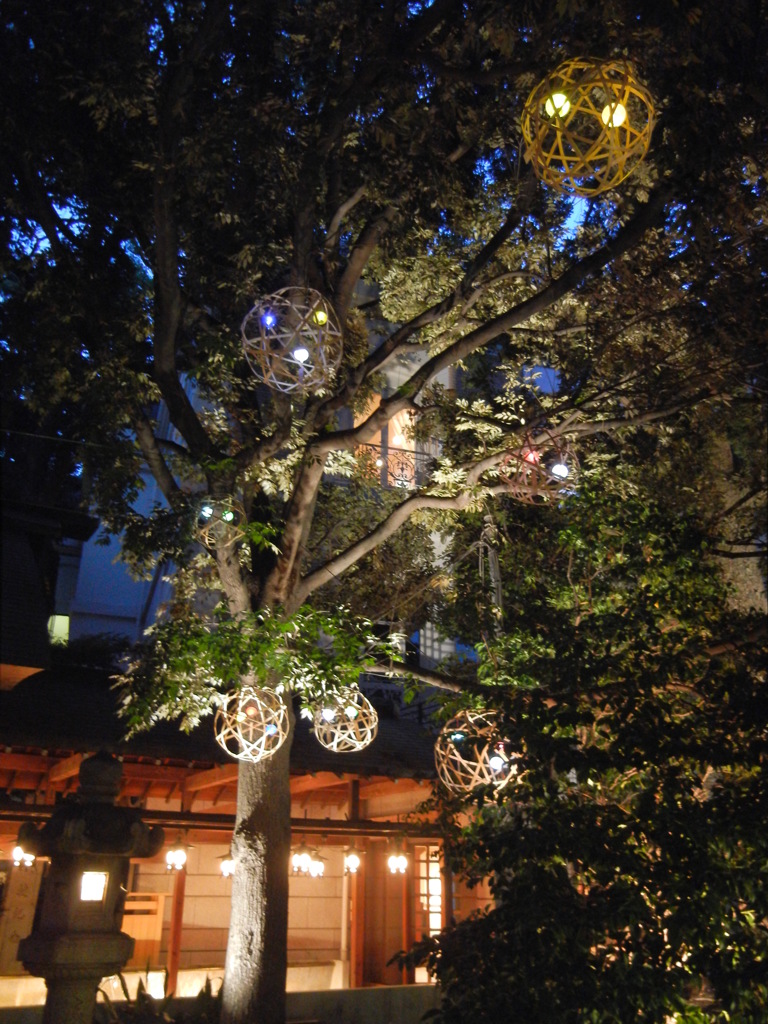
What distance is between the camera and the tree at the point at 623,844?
13.5ft

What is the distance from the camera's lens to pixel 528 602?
6.13m

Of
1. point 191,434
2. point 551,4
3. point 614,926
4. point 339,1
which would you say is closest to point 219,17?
point 339,1

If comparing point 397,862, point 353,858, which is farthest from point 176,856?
point 397,862

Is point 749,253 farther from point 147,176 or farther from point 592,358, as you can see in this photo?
point 147,176

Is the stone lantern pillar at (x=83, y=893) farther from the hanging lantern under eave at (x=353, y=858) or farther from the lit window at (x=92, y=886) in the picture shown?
the hanging lantern under eave at (x=353, y=858)

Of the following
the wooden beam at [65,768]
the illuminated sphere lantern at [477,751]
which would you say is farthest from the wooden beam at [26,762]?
the illuminated sphere lantern at [477,751]

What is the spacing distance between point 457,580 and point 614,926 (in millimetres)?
5086

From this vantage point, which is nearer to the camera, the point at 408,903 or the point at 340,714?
the point at 340,714

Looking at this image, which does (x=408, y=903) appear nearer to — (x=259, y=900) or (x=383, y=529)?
(x=259, y=900)

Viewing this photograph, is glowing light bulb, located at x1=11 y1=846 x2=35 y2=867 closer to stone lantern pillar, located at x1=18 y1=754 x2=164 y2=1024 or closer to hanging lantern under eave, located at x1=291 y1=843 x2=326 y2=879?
hanging lantern under eave, located at x1=291 y1=843 x2=326 y2=879

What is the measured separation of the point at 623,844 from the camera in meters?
4.48

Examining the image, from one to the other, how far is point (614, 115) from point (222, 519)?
408cm

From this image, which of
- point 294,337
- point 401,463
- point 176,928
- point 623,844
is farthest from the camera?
point 401,463

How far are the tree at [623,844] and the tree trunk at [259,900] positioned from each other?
203 centimetres
